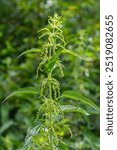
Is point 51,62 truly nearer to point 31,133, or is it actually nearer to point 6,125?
point 31,133

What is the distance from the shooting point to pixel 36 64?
4.21 metres

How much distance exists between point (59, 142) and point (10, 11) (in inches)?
138

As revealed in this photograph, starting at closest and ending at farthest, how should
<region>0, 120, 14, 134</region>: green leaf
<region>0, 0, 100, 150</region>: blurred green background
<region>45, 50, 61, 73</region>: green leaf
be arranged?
<region>45, 50, 61, 73</region>: green leaf, <region>0, 0, 100, 150</region>: blurred green background, <region>0, 120, 14, 134</region>: green leaf

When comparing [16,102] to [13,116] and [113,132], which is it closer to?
[13,116]

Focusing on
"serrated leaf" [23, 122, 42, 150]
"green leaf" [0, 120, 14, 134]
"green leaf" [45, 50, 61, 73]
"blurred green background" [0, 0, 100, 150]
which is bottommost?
"serrated leaf" [23, 122, 42, 150]

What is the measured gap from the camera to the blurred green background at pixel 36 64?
338cm

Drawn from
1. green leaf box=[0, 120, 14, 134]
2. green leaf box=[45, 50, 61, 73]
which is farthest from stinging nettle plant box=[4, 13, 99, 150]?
green leaf box=[0, 120, 14, 134]

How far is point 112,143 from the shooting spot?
6.73 feet

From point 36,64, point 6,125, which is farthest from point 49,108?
point 36,64

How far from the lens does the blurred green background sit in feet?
11.1

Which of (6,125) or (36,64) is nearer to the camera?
(6,125)

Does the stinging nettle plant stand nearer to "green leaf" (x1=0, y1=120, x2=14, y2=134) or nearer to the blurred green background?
the blurred green background

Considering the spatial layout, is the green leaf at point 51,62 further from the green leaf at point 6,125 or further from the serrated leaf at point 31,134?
the green leaf at point 6,125

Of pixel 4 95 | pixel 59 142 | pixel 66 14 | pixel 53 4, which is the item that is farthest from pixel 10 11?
pixel 59 142
